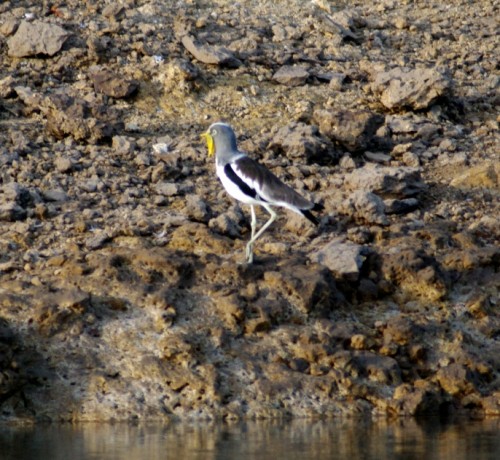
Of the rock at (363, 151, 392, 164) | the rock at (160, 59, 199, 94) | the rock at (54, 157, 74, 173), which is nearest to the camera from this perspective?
the rock at (54, 157, 74, 173)

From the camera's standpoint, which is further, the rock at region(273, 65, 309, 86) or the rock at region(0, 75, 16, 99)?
the rock at region(273, 65, 309, 86)

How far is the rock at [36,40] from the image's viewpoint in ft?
49.0

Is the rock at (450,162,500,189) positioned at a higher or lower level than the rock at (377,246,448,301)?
higher

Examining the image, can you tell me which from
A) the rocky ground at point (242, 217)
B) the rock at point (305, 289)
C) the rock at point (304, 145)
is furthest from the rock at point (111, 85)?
the rock at point (305, 289)

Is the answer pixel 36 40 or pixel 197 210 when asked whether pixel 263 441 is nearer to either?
pixel 197 210

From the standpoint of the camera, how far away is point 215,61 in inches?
603

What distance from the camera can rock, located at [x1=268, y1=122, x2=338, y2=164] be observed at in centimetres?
1377

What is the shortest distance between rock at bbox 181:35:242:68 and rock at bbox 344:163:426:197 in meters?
2.80

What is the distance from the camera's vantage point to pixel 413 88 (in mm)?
14914

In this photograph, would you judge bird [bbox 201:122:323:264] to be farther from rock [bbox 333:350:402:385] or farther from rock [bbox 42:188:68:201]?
rock [bbox 42:188:68:201]

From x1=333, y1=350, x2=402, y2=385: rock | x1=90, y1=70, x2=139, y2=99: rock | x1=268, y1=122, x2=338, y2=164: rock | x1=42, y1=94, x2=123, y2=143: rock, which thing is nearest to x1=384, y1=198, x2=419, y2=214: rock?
x1=268, y1=122, x2=338, y2=164: rock

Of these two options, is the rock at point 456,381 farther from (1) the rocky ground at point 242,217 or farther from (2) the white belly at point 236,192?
(2) the white belly at point 236,192

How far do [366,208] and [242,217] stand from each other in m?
1.16

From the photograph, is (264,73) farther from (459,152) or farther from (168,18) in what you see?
(459,152)
